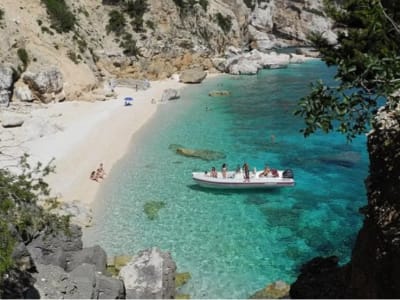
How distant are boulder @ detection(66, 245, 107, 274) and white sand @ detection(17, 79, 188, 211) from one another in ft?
23.8

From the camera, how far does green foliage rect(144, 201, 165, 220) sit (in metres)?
24.1

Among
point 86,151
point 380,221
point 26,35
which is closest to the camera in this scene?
point 380,221

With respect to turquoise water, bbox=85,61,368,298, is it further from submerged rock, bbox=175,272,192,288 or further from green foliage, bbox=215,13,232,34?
green foliage, bbox=215,13,232,34

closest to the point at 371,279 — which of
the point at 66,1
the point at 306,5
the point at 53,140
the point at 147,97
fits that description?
the point at 53,140

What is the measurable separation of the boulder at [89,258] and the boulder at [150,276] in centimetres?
132

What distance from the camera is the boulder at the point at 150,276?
52.7 feet

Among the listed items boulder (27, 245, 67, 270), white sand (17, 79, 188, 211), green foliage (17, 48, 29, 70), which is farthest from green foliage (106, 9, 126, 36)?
boulder (27, 245, 67, 270)

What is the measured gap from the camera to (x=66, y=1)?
6281 centimetres

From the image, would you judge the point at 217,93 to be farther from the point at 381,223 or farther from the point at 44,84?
the point at 381,223

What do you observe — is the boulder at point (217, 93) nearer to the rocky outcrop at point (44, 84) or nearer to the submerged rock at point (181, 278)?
the rocky outcrop at point (44, 84)

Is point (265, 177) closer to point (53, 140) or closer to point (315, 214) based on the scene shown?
point (315, 214)

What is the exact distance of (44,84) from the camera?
151 feet

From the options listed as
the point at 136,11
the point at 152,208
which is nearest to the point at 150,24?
the point at 136,11

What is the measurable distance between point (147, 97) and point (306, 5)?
82802 millimetres
